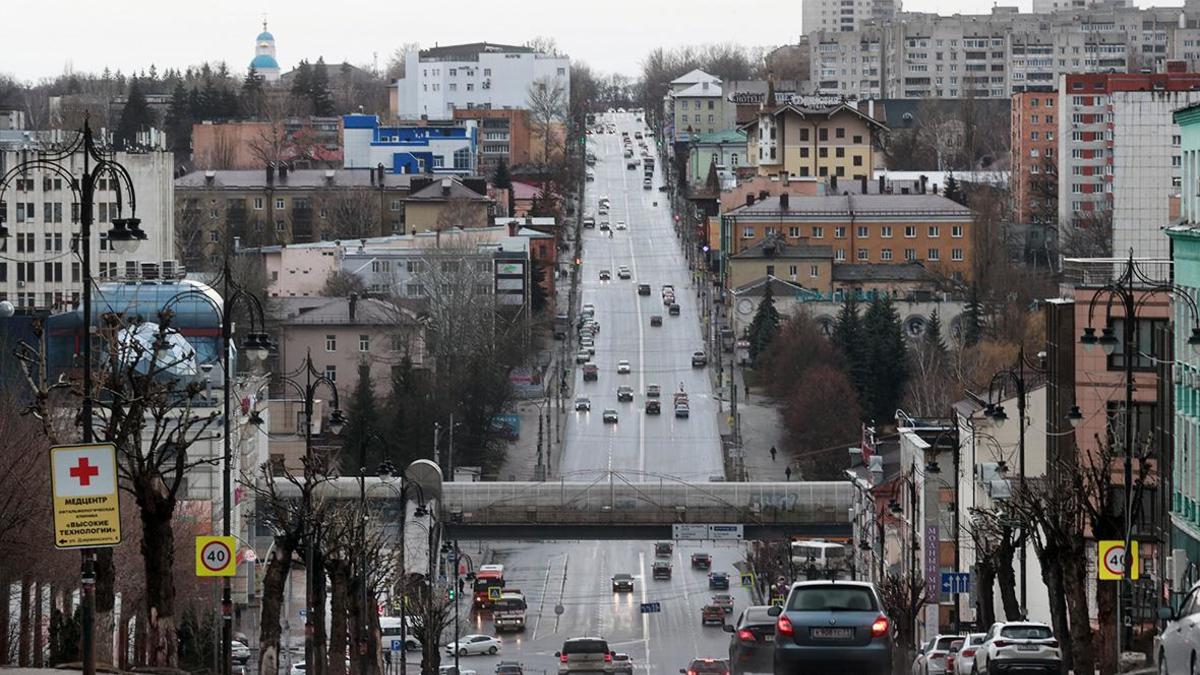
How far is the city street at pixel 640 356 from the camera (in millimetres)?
88250

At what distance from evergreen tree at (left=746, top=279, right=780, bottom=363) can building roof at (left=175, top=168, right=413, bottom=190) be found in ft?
103

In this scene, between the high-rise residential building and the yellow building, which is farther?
the yellow building

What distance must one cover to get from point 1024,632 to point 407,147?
134 m

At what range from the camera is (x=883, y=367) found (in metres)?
100

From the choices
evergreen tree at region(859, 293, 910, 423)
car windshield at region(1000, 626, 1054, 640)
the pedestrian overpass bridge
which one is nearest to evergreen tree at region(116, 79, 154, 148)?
evergreen tree at region(859, 293, 910, 423)

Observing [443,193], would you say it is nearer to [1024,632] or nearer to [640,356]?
[640,356]

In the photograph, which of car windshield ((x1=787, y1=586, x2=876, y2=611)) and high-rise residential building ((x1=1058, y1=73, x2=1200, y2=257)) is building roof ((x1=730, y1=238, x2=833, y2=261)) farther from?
car windshield ((x1=787, y1=586, x2=876, y2=611))

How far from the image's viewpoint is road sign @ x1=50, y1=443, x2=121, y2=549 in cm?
1923

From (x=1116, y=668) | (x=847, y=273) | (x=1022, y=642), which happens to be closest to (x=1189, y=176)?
(x=1116, y=668)

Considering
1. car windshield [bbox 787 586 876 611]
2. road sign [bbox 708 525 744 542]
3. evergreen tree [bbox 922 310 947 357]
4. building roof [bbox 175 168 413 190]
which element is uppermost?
building roof [bbox 175 168 413 190]

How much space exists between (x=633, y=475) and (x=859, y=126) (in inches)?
2773

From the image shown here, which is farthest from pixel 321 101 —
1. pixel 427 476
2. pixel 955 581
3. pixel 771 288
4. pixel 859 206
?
pixel 955 581

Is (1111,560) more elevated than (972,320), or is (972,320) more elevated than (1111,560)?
(1111,560)

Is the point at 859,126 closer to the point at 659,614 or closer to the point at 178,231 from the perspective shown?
the point at 178,231
